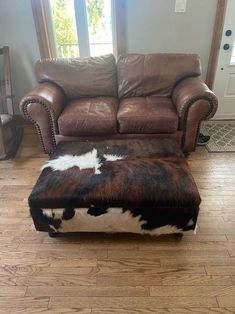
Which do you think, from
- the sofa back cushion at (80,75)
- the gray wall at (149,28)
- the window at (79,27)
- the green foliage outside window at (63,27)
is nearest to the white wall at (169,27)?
the gray wall at (149,28)

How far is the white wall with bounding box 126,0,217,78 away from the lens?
252 centimetres

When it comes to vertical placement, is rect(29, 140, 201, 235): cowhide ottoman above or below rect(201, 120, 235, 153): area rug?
above

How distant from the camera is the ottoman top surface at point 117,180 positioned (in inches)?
51.0

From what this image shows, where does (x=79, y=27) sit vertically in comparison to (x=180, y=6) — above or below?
below

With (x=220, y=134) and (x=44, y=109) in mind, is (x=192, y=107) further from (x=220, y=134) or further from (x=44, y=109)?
(x=44, y=109)

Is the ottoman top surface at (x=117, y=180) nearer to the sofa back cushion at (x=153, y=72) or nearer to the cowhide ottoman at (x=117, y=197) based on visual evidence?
the cowhide ottoman at (x=117, y=197)

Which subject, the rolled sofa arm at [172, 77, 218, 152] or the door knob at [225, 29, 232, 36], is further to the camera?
the door knob at [225, 29, 232, 36]

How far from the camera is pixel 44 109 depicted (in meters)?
2.09

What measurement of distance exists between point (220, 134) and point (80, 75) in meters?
1.72

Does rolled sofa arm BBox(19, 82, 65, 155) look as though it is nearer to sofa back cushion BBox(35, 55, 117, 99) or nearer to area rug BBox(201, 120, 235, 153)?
sofa back cushion BBox(35, 55, 117, 99)

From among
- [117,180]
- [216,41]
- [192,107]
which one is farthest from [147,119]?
[216,41]

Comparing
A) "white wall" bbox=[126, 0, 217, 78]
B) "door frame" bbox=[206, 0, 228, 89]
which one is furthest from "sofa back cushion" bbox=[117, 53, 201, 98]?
"door frame" bbox=[206, 0, 228, 89]

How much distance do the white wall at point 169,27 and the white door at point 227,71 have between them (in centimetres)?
16

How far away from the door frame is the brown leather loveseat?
48 cm
